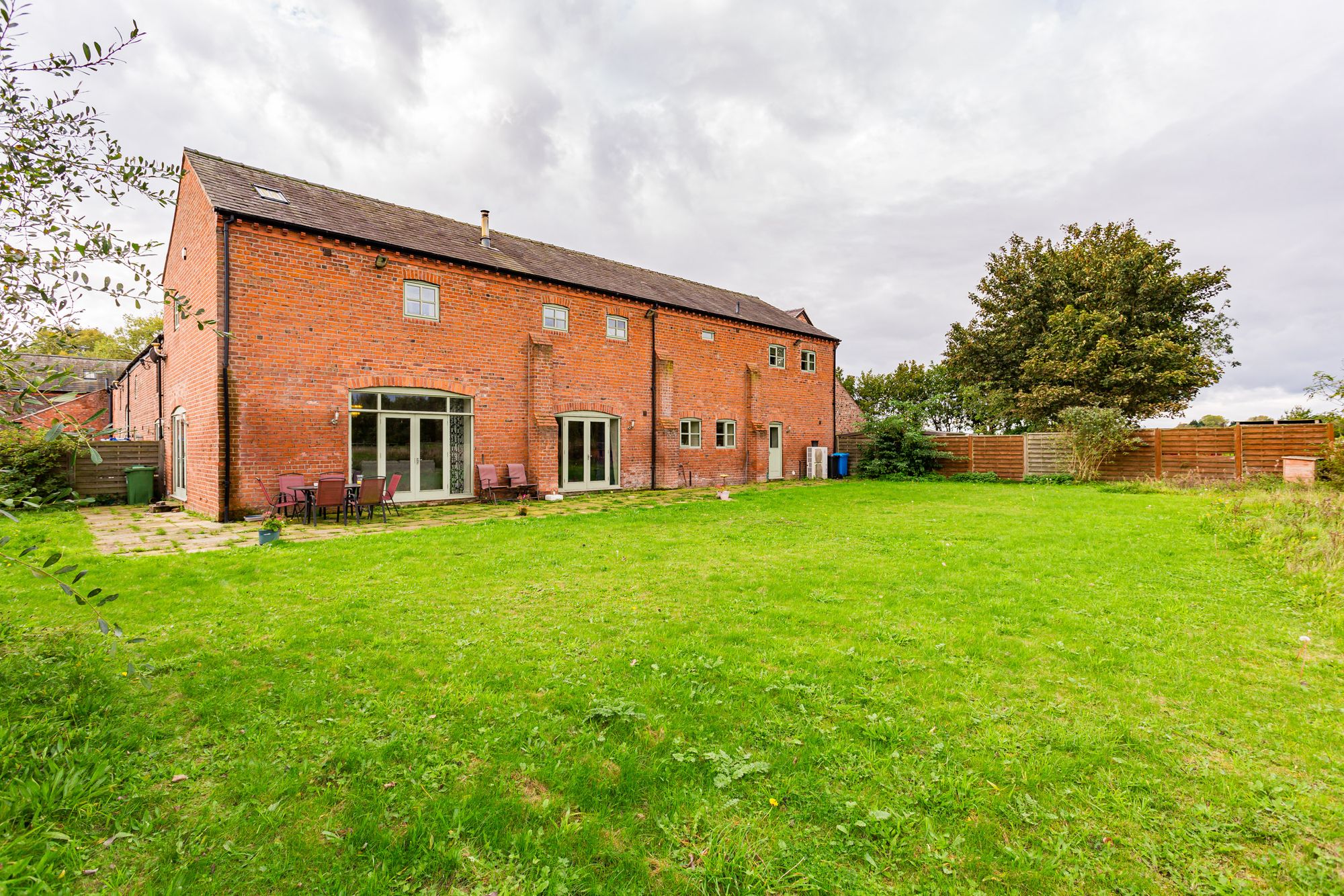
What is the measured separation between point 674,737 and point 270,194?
50.1ft

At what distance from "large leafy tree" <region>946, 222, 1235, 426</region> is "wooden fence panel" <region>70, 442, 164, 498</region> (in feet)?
107

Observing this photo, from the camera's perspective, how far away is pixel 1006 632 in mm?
4344

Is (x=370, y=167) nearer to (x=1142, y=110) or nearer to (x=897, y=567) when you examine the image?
(x=897, y=567)

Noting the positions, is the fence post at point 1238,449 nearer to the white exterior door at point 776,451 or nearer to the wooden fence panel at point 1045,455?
the wooden fence panel at point 1045,455

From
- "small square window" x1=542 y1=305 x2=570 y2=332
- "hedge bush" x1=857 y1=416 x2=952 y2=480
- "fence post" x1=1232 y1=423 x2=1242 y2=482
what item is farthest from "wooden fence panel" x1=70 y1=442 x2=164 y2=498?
"fence post" x1=1232 y1=423 x2=1242 y2=482

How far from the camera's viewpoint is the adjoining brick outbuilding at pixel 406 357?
10.9 meters

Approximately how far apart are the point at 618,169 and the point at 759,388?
382 inches

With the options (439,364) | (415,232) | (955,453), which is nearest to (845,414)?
(955,453)

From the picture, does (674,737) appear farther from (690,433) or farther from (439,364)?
(690,433)

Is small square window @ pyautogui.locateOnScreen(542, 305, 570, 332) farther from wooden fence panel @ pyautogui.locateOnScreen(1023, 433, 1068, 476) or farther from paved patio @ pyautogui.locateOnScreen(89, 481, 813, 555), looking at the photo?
wooden fence panel @ pyautogui.locateOnScreen(1023, 433, 1068, 476)

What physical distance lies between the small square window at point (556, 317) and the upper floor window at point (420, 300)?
118 inches

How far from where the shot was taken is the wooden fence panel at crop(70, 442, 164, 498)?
43.6ft

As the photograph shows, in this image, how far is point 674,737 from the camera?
2754mm

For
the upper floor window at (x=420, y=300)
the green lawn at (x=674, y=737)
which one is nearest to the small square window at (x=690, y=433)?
the upper floor window at (x=420, y=300)
